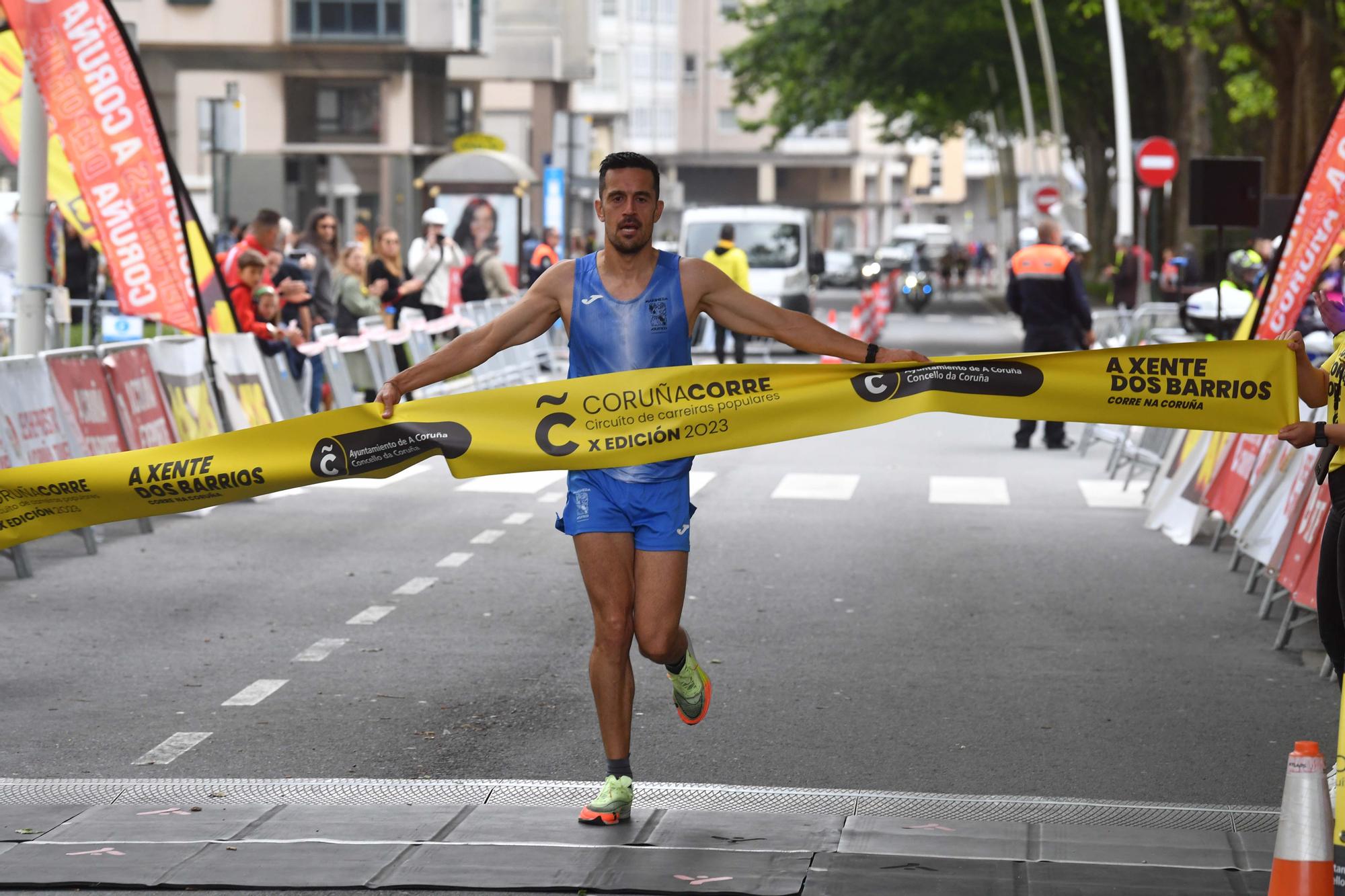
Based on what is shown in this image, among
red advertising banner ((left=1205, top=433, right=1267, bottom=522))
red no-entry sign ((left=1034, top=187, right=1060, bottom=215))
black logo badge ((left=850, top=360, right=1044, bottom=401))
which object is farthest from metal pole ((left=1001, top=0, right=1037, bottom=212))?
black logo badge ((left=850, top=360, right=1044, bottom=401))

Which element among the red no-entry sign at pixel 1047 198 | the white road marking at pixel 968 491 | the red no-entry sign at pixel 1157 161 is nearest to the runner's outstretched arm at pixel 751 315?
the white road marking at pixel 968 491

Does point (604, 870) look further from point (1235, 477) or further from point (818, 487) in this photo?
point (818, 487)

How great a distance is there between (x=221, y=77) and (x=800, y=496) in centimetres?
4339

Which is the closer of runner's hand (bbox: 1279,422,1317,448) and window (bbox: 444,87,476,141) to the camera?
runner's hand (bbox: 1279,422,1317,448)

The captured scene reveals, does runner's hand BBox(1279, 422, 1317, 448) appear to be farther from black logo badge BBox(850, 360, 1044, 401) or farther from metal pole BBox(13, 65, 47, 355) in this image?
metal pole BBox(13, 65, 47, 355)

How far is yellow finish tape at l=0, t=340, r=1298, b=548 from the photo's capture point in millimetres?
6551

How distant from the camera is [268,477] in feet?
22.8

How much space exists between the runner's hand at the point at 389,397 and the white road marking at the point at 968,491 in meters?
8.95

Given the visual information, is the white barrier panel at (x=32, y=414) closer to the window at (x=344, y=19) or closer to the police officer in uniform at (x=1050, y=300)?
the police officer in uniform at (x=1050, y=300)

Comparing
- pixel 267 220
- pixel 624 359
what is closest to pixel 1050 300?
pixel 267 220

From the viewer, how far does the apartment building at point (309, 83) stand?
55344 mm

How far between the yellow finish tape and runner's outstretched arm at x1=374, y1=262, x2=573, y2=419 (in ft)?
0.92

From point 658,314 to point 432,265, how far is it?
1766 centimetres

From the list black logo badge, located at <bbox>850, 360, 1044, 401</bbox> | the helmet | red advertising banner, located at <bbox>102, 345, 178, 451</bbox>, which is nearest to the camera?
black logo badge, located at <bbox>850, 360, 1044, 401</bbox>
